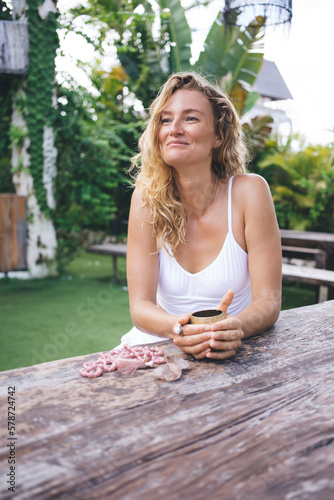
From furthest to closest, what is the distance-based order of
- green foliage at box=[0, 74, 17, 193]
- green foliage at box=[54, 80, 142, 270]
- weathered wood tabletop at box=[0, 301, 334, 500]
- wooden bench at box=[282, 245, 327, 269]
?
green foliage at box=[54, 80, 142, 270], green foliage at box=[0, 74, 17, 193], wooden bench at box=[282, 245, 327, 269], weathered wood tabletop at box=[0, 301, 334, 500]

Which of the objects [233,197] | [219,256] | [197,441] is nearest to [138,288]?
[219,256]

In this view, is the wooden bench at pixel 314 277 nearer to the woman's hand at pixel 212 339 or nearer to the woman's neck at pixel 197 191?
the woman's neck at pixel 197 191

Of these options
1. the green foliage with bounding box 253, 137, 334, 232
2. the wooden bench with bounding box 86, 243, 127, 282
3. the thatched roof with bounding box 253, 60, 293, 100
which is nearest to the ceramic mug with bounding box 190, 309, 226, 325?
the wooden bench with bounding box 86, 243, 127, 282

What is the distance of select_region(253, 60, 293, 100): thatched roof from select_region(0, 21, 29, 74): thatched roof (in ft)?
55.1

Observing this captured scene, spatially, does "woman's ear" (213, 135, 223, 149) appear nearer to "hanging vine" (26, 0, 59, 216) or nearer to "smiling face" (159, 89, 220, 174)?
"smiling face" (159, 89, 220, 174)

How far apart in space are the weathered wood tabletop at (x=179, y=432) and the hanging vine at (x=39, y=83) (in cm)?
560

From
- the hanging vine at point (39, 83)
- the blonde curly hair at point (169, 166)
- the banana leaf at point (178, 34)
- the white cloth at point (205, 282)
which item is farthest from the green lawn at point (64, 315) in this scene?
the banana leaf at point (178, 34)

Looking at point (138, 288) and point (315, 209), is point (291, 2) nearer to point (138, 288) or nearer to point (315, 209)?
point (315, 209)

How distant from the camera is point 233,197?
1.90 meters

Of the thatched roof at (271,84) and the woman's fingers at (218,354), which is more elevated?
Result: the thatched roof at (271,84)

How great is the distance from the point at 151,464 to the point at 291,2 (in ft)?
18.2

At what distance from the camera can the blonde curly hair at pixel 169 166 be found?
6.16 feet

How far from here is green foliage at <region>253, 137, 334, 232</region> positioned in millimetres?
7297

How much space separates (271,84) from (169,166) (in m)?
22.8
